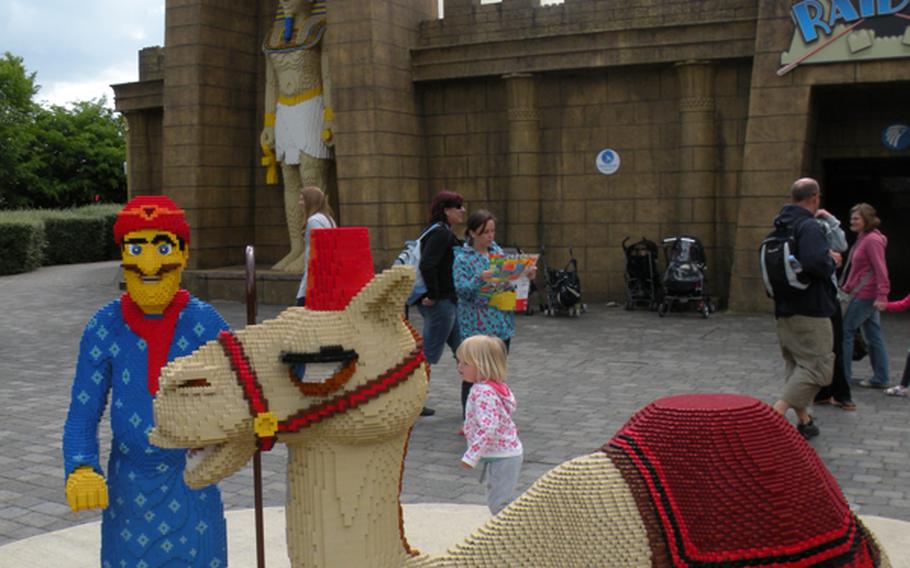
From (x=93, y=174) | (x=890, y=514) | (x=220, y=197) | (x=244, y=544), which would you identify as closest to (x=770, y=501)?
(x=244, y=544)

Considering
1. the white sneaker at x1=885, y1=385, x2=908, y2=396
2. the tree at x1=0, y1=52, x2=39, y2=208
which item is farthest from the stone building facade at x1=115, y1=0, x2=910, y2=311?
the tree at x1=0, y1=52, x2=39, y2=208

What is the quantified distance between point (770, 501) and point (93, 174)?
157 feet

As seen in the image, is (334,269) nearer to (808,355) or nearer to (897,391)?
(808,355)

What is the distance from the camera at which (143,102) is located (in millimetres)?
19578

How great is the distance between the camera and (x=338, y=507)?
9.36 ft

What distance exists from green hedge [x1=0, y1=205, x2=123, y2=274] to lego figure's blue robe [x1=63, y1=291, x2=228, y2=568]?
2428cm

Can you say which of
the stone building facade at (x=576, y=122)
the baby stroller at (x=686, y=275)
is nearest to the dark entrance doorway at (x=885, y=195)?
the stone building facade at (x=576, y=122)

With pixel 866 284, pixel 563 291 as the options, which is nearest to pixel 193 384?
pixel 866 284

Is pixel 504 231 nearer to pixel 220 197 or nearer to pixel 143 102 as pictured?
pixel 220 197

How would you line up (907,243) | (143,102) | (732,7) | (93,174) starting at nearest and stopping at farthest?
(732,7), (907,243), (143,102), (93,174)

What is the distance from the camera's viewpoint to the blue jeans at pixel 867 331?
9.02 metres

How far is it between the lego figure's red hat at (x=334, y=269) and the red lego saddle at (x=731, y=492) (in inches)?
35.8

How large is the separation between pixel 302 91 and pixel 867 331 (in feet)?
32.2

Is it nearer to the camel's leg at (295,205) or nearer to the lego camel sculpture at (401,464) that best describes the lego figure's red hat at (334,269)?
the lego camel sculpture at (401,464)
